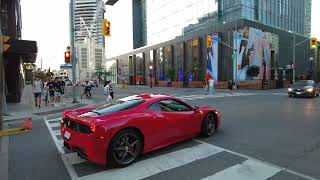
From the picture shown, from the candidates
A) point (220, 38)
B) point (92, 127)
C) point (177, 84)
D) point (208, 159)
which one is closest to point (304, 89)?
point (208, 159)

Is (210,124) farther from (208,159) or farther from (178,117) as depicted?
(208,159)

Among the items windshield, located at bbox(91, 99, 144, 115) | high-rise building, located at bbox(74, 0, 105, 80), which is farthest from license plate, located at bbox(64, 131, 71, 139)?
high-rise building, located at bbox(74, 0, 105, 80)

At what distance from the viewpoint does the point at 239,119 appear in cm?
1149

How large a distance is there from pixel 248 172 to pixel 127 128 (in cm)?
236

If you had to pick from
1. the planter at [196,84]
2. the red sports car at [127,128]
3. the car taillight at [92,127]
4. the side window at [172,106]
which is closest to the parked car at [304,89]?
the red sports car at [127,128]

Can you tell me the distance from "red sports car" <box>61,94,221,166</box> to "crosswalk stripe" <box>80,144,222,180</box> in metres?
0.21

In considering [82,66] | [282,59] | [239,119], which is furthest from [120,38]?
[239,119]

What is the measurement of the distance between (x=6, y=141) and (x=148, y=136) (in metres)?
4.54

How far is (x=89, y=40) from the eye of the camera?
Result: 10181 cm

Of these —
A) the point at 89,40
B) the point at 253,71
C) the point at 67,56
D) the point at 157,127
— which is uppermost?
the point at 89,40

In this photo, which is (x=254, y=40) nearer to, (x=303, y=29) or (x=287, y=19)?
(x=287, y=19)

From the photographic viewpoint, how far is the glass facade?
62.8 meters

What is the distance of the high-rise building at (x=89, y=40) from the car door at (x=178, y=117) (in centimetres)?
3069

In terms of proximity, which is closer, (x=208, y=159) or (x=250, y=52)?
(x=208, y=159)
